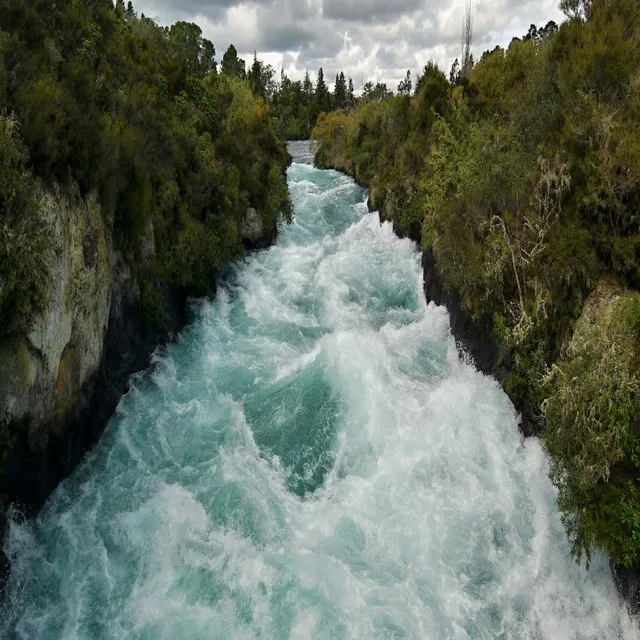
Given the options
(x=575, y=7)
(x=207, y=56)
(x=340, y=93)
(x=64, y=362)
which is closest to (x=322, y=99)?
(x=340, y=93)

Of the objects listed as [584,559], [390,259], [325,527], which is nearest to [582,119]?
[584,559]

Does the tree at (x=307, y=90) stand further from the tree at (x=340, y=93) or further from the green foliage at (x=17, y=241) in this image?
the green foliage at (x=17, y=241)

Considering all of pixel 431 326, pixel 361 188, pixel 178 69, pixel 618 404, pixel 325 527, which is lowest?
pixel 325 527

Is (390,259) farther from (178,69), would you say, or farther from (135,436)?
(135,436)

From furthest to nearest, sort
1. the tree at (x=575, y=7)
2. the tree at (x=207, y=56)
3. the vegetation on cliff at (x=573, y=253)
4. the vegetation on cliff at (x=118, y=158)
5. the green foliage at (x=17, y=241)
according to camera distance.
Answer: the tree at (x=207, y=56)
the tree at (x=575, y=7)
the vegetation on cliff at (x=118, y=158)
the vegetation on cliff at (x=573, y=253)
the green foliage at (x=17, y=241)

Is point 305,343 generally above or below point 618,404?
below

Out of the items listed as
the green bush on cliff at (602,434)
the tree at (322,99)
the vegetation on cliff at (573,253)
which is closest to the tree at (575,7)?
the vegetation on cliff at (573,253)
